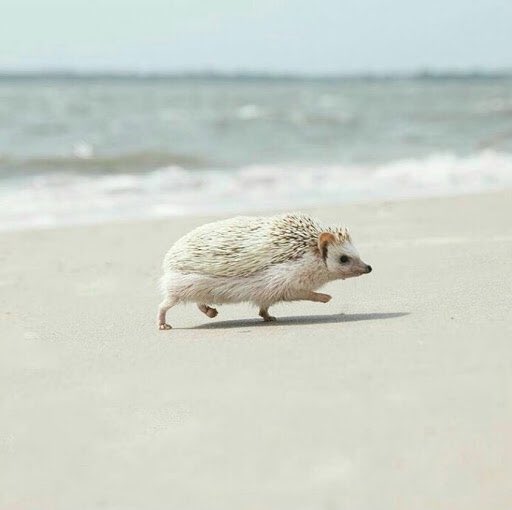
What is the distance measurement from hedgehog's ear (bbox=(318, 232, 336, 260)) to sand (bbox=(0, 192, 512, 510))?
1.39 feet

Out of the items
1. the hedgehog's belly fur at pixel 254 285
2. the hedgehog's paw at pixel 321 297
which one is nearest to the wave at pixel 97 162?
the hedgehog's belly fur at pixel 254 285

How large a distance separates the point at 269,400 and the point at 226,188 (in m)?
13.0

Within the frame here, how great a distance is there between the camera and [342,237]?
6844 millimetres

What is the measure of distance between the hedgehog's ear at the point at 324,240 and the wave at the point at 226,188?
22.6 feet

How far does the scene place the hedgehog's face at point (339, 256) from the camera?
6.77 metres

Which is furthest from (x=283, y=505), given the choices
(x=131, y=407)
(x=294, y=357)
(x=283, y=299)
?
(x=283, y=299)

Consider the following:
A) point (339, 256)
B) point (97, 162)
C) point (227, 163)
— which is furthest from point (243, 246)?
point (97, 162)

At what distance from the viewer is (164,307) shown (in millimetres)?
6871

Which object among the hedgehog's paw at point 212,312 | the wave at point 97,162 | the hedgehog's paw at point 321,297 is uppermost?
the hedgehog's paw at point 321,297

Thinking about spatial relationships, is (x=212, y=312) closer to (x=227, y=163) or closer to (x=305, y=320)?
(x=305, y=320)

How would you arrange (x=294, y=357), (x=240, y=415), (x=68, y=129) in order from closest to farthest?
(x=240, y=415), (x=294, y=357), (x=68, y=129)

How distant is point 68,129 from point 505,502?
30.7 metres

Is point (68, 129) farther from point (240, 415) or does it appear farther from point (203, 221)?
point (240, 415)

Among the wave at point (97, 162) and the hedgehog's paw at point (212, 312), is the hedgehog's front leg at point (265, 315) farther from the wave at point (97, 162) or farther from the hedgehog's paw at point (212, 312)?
the wave at point (97, 162)
